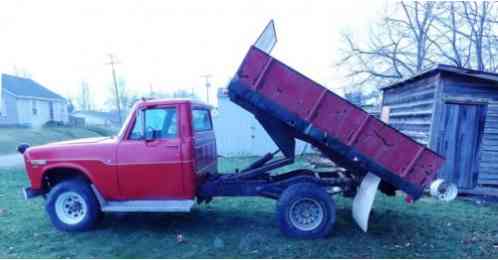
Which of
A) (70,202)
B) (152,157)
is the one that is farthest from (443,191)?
(70,202)

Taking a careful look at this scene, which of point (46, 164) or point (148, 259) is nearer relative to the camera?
point (148, 259)

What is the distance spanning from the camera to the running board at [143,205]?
187 inches

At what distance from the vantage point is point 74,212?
5109mm

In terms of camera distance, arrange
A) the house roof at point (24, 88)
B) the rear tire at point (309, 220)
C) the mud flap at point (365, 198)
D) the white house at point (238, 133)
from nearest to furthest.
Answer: the mud flap at point (365, 198) < the rear tire at point (309, 220) < the white house at point (238, 133) < the house roof at point (24, 88)

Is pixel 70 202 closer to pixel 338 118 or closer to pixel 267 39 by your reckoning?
pixel 267 39

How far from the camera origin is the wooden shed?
7.73m

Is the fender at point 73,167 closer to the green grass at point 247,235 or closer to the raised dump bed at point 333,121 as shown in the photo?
the green grass at point 247,235

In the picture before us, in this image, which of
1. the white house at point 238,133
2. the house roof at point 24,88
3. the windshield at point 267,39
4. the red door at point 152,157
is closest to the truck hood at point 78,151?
the red door at point 152,157

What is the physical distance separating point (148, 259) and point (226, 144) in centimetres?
1188

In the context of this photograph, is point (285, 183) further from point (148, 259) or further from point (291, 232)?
point (148, 259)

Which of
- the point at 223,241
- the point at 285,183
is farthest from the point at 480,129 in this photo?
the point at 223,241

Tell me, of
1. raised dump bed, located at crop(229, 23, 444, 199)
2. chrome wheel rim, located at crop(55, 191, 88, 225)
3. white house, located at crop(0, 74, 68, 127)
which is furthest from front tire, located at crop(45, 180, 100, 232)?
white house, located at crop(0, 74, 68, 127)

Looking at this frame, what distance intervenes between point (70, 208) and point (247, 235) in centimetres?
311

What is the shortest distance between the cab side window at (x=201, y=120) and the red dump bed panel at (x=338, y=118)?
118cm
